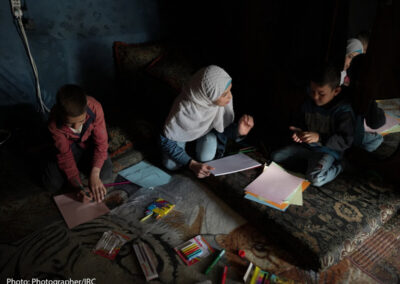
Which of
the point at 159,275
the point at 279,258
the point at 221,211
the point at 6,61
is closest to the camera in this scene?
the point at 159,275

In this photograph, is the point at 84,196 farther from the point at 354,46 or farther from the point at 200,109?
the point at 354,46

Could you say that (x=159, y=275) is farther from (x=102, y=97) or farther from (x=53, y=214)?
(x=102, y=97)

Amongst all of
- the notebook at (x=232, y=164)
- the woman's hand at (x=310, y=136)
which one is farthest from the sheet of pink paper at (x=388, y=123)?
the notebook at (x=232, y=164)

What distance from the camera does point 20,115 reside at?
201 cm

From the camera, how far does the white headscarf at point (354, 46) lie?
1527 millimetres

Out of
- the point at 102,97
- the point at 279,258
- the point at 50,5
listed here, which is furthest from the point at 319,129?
the point at 50,5

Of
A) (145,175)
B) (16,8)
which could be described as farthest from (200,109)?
(16,8)

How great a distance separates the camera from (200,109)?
66.0 inches

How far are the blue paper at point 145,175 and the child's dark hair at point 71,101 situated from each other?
1.96 feet

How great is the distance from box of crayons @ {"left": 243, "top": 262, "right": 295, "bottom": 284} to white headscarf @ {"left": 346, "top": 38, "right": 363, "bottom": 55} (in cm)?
126

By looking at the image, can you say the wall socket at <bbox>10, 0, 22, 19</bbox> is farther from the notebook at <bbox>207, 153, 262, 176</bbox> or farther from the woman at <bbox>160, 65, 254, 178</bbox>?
the notebook at <bbox>207, 153, 262, 176</bbox>

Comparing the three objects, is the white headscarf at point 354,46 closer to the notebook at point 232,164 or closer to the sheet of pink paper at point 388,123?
the sheet of pink paper at point 388,123

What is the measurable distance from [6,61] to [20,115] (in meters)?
0.38

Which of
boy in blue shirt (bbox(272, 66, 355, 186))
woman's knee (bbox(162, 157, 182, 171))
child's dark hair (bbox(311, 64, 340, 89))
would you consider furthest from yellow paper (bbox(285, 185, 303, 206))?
woman's knee (bbox(162, 157, 182, 171))
